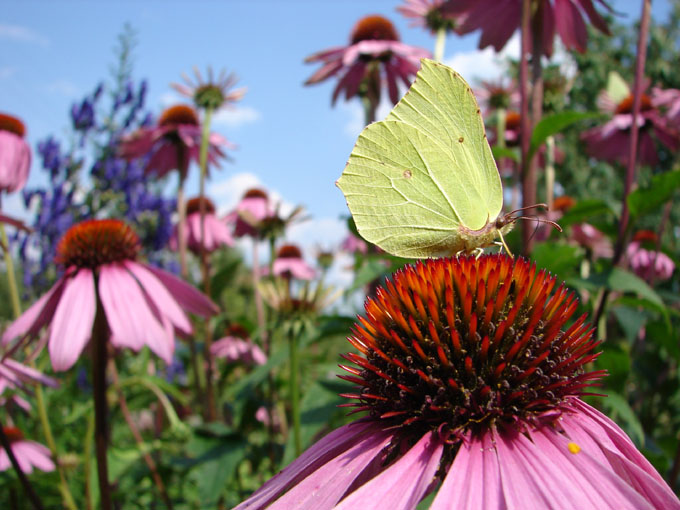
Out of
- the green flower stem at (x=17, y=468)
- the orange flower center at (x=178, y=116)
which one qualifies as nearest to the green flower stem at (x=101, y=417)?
the green flower stem at (x=17, y=468)

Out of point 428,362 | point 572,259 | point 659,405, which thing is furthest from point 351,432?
point 659,405

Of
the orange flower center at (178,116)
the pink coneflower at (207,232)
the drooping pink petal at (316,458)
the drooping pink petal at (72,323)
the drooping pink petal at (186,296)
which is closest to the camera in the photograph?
the drooping pink petal at (316,458)

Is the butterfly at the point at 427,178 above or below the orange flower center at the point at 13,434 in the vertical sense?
above

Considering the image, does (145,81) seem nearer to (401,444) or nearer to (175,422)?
(175,422)

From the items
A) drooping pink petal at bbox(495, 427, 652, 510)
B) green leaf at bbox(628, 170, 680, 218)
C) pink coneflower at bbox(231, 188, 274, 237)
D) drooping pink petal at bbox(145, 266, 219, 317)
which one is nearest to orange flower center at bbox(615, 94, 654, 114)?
green leaf at bbox(628, 170, 680, 218)

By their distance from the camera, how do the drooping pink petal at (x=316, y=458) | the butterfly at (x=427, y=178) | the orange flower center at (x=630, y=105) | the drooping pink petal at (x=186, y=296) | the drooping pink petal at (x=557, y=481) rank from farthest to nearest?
the orange flower center at (x=630, y=105) < the drooping pink petal at (x=186, y=296) < the butterfly at (x=427, y=178) < the drooping pink petal at (x=316, y=458) < the drooping pink petal at (x=557, y=481)

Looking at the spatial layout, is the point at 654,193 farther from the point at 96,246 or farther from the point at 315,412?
the point at 96,246

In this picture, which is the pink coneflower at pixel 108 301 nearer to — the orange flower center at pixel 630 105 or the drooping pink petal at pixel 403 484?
the drooping pink petal at pixel 403 484
